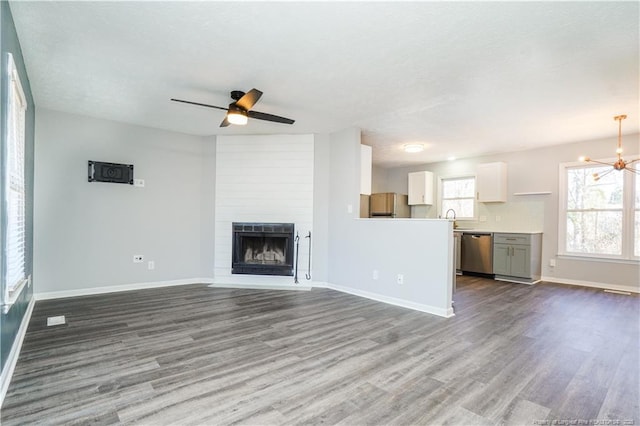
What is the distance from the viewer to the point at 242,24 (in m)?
2.30

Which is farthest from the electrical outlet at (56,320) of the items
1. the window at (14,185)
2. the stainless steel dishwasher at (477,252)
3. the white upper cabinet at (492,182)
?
the white upper cabinet at (492,182)

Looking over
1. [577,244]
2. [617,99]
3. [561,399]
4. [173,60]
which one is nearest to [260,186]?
[173,60]

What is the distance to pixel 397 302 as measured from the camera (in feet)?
13.6

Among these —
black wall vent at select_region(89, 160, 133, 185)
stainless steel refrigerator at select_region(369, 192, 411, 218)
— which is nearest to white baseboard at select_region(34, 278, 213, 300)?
black wall vent at select_region(89, 160, 133, 185)

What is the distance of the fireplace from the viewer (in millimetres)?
5117

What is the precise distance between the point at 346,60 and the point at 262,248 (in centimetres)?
343

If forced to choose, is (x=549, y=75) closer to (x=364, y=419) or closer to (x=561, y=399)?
(x=561, y=399)

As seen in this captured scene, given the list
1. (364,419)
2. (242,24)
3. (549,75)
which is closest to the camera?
(364,419)

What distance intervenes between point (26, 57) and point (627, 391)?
17.8ft

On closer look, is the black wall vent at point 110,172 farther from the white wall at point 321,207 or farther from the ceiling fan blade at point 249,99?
the white wall at point 321,207

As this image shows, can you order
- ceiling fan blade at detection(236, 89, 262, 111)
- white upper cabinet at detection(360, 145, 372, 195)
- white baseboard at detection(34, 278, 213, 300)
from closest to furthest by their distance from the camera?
ceiling fan blade at detection(236, 89, 262, 111)
white baseboard at detection(34, 278, 213, 300)
white upper cabinet at detection(360, 145, 372, 195)

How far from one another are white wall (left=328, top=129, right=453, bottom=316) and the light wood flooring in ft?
1.06

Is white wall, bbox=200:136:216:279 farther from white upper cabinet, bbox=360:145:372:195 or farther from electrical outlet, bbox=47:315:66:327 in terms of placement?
white upper cabinet, bbox=360:145:372:195

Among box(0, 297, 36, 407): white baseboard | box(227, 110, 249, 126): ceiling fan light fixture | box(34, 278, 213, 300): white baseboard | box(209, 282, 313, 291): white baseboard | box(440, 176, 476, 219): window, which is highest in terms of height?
box(227, 110, 249, 126): ceiling fan light fixture
